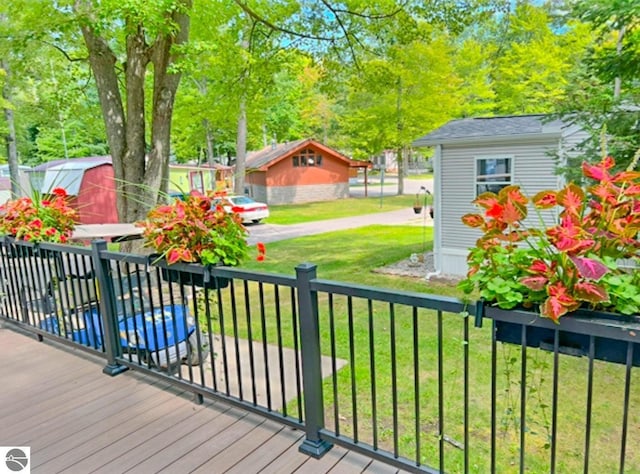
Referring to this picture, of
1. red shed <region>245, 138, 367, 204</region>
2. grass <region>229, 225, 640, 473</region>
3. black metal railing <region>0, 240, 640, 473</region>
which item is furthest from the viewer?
red shed <region>245, 138, 367, 204</region>

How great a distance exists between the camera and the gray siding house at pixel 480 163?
749cm

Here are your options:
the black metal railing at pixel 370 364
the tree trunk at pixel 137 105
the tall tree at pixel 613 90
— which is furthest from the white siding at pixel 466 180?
the tree trunk at pixel 137 105

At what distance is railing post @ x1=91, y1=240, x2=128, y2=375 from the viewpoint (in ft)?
9.58

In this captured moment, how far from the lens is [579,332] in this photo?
1426 millimetres

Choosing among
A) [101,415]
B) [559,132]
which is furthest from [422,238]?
[101,415]

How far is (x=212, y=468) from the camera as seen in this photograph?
2.04 m

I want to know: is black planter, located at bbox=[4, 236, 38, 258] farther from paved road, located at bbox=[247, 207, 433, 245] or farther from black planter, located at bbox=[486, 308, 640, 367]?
paved road, located at bbox=[247, 207, 433, 245]

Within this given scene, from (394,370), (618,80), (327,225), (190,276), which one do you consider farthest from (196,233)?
(327,225)

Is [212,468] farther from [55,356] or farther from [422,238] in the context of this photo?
[422,238]

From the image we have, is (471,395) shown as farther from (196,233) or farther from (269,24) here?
(269,24)

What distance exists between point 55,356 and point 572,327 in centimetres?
345

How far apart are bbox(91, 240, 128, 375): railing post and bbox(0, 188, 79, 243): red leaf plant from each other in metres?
0.89

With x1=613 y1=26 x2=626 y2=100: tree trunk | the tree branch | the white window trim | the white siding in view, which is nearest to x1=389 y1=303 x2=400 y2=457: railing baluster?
x1=613 y1=26 x2=626 y2=100: tree trunk

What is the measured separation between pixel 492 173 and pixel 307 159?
17378 millimetres
